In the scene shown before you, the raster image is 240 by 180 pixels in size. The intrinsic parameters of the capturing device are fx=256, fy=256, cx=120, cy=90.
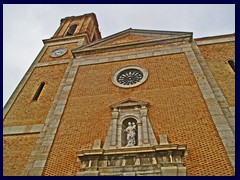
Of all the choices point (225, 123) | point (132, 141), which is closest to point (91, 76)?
point (132, 141)

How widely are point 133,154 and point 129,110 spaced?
7.08ft

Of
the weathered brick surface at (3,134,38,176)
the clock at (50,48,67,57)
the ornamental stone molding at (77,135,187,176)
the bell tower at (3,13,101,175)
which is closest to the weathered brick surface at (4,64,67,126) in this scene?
the bell tower at (3,13,101,175)

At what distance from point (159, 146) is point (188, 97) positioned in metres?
2.79

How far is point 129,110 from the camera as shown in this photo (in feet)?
32.6

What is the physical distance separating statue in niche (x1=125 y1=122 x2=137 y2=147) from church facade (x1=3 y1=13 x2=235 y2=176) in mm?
36

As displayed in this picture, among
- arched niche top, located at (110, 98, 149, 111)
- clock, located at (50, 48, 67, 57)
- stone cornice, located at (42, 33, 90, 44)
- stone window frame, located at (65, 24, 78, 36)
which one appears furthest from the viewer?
stone window frame, located at (65, 24, 78, 36)

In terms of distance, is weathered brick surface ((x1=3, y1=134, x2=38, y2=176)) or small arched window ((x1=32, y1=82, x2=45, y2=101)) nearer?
weathered brick surface ((x1=3, y1=134, x2=38, y2=176))

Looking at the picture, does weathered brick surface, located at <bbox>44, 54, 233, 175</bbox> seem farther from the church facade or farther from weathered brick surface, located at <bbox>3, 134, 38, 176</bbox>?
weathered brick surface, located at <bbox>3, 134, 38, 176</bbox>

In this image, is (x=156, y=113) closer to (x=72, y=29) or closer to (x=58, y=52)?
Answer: (x=58, y=52)

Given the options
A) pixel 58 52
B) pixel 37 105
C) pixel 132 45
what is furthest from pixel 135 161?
pixel 58 52

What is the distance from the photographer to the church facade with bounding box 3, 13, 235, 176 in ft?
26.3

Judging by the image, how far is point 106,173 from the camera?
7812 mm

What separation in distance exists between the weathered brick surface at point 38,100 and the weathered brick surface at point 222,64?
735 cm

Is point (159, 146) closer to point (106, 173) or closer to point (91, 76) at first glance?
point (106, 173)
